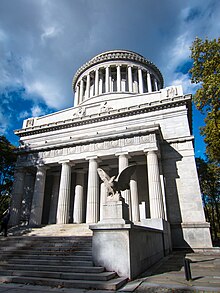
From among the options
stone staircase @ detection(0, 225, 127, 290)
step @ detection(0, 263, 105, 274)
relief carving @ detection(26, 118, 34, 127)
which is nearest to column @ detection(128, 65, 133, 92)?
relief carving @ detection(26, 118, 34, 127)

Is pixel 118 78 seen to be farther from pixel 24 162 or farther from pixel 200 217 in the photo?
pixel 200 217

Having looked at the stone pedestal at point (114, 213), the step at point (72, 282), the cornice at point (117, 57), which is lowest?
the step at point (72, 282)

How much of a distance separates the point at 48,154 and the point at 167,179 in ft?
44.9

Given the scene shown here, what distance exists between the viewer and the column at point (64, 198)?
1991cm

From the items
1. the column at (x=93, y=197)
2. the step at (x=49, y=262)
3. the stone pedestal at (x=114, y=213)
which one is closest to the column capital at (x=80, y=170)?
the column at (x=93, y=197)

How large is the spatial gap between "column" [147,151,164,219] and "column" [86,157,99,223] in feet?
17.2

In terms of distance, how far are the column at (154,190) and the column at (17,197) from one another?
14616mm

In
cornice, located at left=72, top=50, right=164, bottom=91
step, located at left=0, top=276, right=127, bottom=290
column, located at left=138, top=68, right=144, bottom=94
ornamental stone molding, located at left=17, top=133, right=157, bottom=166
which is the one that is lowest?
step, located at left=0, top=276, right=127, bottom=290

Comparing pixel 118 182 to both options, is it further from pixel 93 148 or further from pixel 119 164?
pixel 93 148

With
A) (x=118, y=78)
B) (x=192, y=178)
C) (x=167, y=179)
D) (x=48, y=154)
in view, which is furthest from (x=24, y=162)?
(x=118, y=78)

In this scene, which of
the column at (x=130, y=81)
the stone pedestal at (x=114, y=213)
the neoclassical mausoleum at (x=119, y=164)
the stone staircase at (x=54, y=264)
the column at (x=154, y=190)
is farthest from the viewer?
the column at (x=130, y=81)

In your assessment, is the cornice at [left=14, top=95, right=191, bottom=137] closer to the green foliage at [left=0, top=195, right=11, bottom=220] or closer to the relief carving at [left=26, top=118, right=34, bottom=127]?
the relief carving at [left=26, top=118, right=34, bottom=127]

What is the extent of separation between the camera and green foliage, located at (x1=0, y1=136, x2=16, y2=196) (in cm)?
2558

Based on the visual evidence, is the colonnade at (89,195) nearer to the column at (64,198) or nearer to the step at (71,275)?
the column at (64,198)
